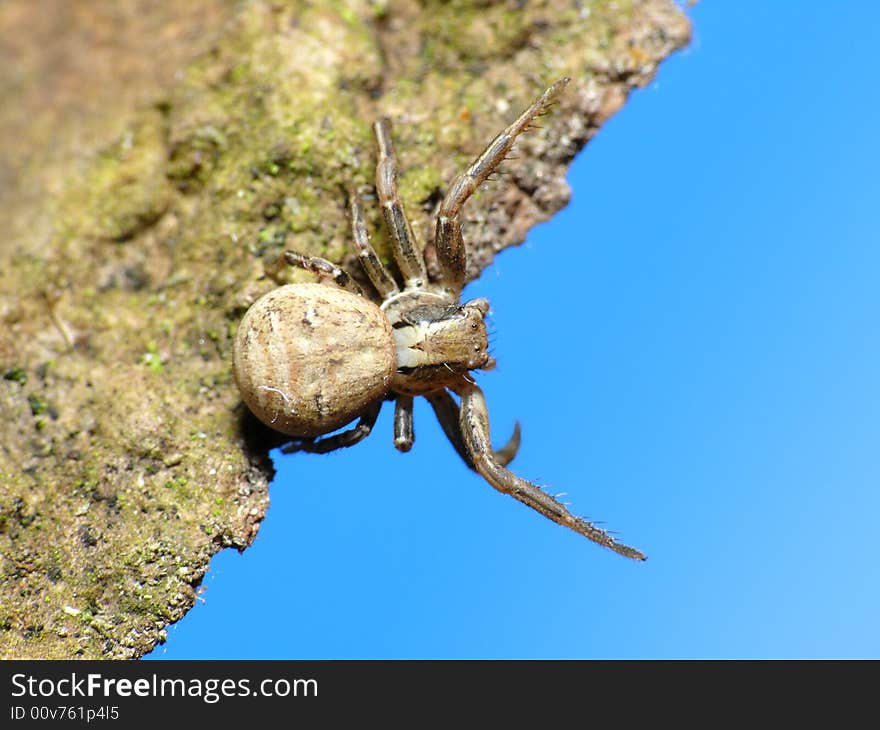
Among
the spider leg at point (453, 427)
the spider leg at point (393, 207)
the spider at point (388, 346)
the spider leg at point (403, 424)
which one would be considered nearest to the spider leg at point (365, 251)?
the spider at point (388, 346)

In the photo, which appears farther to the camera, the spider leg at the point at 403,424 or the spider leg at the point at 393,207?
the spider leg at the point at 403,424

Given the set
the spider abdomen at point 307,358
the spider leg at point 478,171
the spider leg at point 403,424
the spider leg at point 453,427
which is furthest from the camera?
the spider leg at point 453,427

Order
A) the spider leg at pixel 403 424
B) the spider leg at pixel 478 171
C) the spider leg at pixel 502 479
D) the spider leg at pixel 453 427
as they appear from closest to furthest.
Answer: the spider leg at pixel 502 479
the spider leg at pixel 478 171
the spider leg at pixel 403 424
the spider leg at pixel 453 427

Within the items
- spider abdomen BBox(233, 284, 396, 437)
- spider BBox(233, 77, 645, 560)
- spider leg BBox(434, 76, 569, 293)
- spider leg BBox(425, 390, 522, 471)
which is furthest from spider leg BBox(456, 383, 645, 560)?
spider leg BBox(434, 76, 569, 293)

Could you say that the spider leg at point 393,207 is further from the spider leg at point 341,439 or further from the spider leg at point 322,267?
the spider leg at point 341,439

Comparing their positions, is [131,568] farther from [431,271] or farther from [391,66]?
[391,66]

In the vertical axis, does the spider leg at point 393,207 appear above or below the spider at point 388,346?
above
